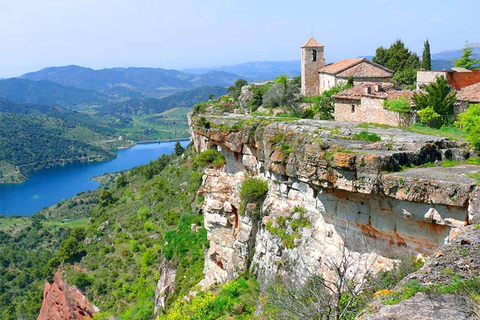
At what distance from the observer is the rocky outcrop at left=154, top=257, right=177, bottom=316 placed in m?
25.1

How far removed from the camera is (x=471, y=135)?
43.8 feet

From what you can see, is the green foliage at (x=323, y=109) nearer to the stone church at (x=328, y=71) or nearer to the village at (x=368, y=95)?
the village at (x=368, y=95)

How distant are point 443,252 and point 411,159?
4710mm

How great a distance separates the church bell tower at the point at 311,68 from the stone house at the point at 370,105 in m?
13.1

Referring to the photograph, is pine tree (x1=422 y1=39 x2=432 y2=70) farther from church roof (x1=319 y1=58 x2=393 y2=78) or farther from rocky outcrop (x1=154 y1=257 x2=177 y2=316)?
rocky outcrop (x1=154 y1=257 x2=177 y2=316)

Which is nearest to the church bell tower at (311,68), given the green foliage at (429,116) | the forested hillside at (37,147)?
the green foliage at (429,116)

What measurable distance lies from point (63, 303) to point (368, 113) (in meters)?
32.1

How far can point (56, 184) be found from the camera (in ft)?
476

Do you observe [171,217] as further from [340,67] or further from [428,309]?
[428,309]

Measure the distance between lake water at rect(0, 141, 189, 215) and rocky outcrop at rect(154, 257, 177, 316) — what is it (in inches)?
4013

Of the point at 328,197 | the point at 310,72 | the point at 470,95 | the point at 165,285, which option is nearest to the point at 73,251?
the point at 165,285

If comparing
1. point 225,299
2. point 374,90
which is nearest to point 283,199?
point 225,299

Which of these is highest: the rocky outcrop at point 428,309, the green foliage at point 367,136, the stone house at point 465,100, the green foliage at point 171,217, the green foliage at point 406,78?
the green foliage at point 406,78

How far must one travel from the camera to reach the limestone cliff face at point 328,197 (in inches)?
453
